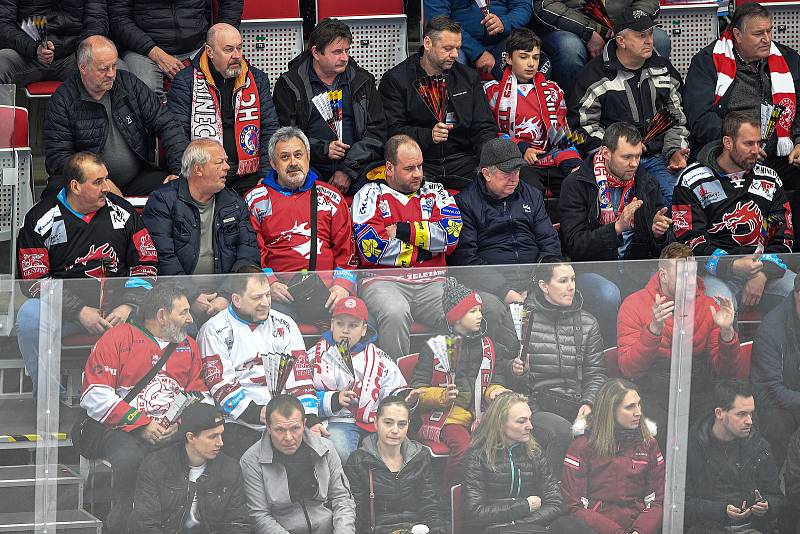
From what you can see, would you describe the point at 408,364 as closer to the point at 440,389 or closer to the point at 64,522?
the point at 440,389

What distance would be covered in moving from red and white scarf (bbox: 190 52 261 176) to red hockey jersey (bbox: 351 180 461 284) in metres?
0.83

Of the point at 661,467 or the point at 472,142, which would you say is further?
the point at 472,142

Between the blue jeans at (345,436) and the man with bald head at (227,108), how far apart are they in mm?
2426

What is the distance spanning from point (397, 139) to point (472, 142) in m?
1.01

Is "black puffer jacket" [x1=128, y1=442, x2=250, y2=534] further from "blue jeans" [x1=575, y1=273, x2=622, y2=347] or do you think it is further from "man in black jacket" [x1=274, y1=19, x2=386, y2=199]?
"man in black jacket" [x1=274, y1=19, x2=386, y2=199]

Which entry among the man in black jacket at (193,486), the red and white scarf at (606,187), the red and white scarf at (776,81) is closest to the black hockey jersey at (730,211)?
the red and white scarf at (606,187)

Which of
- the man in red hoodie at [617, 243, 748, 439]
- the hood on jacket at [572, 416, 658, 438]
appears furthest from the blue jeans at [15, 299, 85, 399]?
the man in red hoodie at [617, 243, 748, 439]

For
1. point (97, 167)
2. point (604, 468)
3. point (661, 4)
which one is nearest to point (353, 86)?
point (97, 167)

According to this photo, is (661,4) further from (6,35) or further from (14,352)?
(14,352)

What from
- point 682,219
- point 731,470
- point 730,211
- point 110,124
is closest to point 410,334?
point 731,470

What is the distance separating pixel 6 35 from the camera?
7.43 metres

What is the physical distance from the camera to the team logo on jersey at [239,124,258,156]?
712 cm

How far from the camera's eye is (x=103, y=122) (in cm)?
685

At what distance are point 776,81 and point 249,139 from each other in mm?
3186
